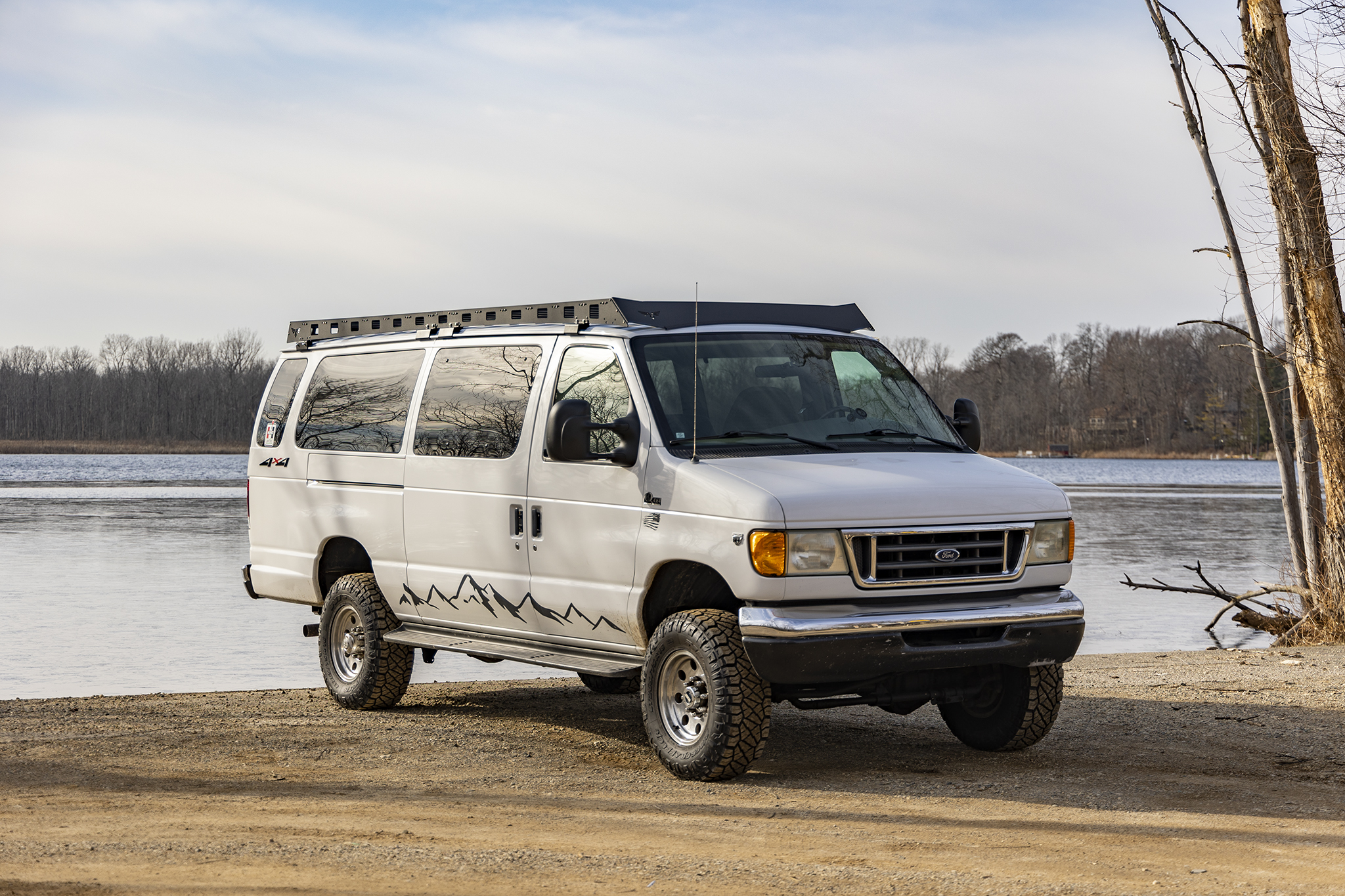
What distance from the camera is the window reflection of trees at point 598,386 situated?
25.4ft

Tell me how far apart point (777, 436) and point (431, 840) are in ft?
9.26

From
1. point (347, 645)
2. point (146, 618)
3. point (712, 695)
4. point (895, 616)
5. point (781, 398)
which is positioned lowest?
point (146, 618)

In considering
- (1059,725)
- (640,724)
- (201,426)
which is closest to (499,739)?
(640,724)

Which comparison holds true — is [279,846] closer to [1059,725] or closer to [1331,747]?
[1059,725]

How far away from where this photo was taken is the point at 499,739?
867 cm

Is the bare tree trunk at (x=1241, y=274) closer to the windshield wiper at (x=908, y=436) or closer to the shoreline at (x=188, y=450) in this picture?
the windshield wiper at (x=908, y=436)

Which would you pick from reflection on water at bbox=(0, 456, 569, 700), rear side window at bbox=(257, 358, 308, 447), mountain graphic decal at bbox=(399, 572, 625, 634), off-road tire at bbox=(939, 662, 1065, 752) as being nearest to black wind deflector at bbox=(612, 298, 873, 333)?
mountain graphic decal at bbox=(399, 572, 625, 634)

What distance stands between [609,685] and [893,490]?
3.95m

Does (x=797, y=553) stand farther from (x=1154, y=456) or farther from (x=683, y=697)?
(x=1154, y=456)

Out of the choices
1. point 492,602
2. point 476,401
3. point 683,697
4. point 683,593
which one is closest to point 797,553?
point 683,593

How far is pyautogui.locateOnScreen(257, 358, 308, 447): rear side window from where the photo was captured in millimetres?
10469

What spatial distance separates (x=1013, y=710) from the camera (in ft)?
26.2

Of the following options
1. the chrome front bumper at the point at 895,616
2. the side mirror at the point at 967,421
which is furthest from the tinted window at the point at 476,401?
the side mirror at the point at 967,421

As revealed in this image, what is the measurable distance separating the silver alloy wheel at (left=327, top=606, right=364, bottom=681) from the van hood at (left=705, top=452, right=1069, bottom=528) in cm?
363
